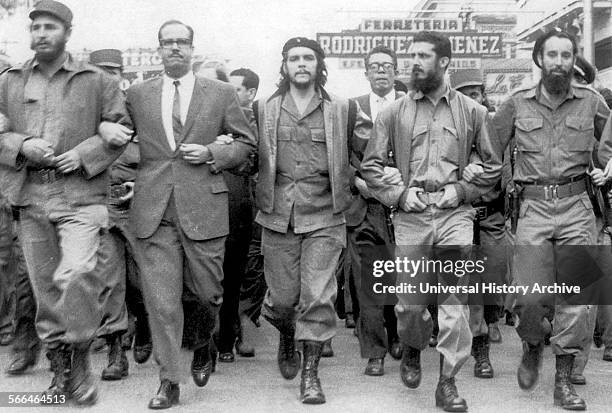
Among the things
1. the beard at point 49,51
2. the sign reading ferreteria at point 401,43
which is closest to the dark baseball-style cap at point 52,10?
the beard at point 49,51

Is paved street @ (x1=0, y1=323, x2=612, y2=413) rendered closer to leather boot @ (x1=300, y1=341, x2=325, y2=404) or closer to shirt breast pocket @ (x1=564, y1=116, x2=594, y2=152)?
leather boot @ (x1=300, y1=341, x2=325, y2=404)

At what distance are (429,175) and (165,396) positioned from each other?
2012 millimetres

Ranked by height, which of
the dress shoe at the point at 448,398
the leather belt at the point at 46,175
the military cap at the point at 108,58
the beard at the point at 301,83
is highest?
the military cap at the point at 108,58

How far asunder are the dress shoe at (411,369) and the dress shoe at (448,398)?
0.40 metres

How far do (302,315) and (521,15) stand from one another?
12725 millimetres

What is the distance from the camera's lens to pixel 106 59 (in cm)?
696

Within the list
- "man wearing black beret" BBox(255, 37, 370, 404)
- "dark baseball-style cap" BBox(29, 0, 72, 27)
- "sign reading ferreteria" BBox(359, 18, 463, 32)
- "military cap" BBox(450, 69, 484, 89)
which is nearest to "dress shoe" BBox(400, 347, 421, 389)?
"man wearing black beret" BBox(255, 37, 370, 404)

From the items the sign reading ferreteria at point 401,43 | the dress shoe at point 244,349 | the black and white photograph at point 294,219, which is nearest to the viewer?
the black and white photograph at point 294,219

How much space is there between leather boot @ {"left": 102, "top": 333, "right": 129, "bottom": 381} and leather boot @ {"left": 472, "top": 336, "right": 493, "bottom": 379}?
2.40 metres

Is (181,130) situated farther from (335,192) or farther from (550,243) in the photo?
(550,243)

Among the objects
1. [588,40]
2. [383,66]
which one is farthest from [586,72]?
[588,40]

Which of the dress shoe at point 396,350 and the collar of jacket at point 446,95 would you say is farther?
the dress shoe at point 396,350

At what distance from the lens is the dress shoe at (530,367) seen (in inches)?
217

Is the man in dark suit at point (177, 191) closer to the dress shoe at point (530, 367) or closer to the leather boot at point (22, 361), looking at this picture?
the leather boot at point (22, 361)
